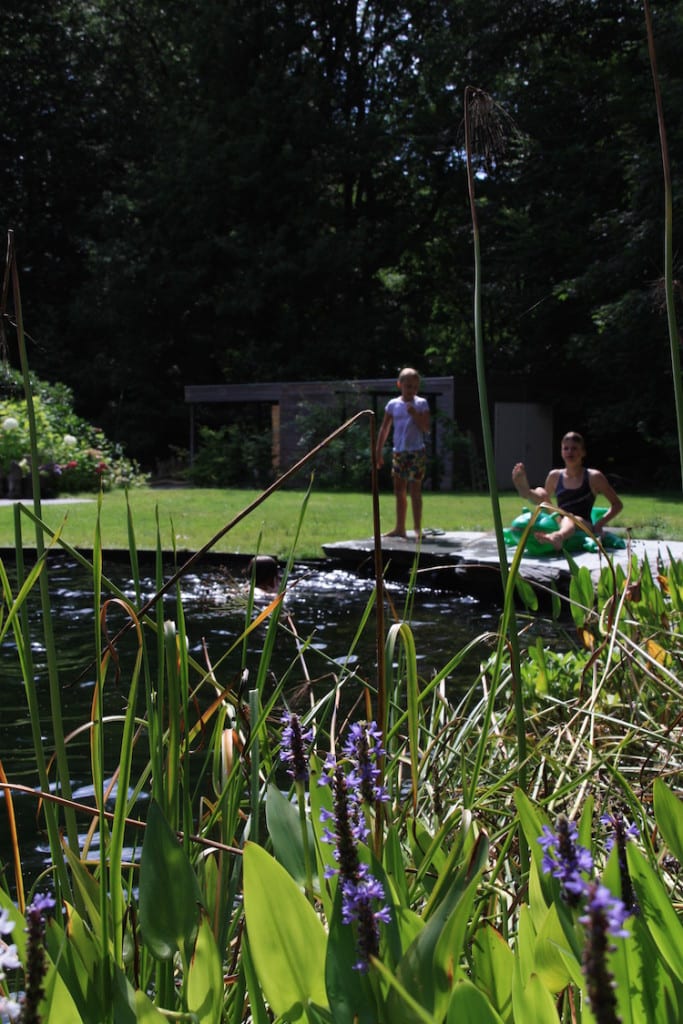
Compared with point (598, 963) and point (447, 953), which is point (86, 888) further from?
point (598, 963)

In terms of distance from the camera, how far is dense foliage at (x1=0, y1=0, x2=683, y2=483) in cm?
2511

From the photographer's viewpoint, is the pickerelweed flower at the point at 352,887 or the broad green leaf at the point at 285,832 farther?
the broad green leaf at the point at 285,832

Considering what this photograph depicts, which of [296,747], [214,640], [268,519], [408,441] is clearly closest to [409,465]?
[408,441]

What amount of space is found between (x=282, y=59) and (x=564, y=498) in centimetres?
2671

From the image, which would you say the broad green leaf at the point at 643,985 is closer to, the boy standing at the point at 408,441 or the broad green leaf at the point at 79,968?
the broad green leaf at the point at 79,968

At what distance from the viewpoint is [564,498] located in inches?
331

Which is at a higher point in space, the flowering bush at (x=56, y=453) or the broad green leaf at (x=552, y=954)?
the flowering bush at (x=56, y=453)

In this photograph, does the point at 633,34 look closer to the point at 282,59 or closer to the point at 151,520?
the point at 282,59

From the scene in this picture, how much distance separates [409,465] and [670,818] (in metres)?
8.48

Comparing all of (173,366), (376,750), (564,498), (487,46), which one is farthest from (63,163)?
(376,750)

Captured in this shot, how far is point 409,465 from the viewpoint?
9.49 metres

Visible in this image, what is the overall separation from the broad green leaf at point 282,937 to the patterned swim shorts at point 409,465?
8509mm

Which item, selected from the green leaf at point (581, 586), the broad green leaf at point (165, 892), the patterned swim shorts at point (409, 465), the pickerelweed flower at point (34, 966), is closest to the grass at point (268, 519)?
the patterned swim shorts at point (409, 465)

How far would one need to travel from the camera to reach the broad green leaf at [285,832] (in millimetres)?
1143
